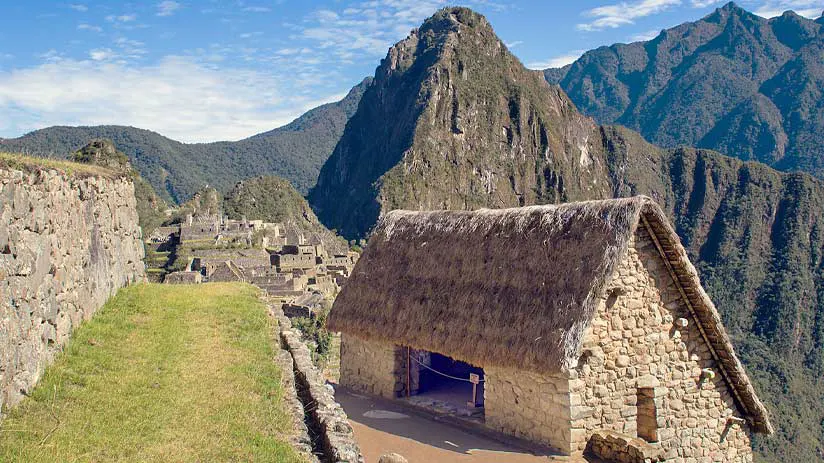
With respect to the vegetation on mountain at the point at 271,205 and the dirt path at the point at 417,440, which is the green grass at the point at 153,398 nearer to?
the dirt path at the point at 417,440

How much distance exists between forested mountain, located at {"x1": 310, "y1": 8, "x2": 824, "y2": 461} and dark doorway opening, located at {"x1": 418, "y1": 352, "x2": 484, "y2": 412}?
10194 cm

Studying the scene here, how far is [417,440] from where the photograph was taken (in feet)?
31.3

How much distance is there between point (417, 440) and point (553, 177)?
161135mm

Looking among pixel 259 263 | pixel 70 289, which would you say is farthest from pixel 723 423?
pixel 259 263

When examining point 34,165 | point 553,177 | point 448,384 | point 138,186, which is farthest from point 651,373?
point 553,177

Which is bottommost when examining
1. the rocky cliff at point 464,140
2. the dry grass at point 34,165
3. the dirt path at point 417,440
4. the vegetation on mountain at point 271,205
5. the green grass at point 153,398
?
the dirt path at point 417,440

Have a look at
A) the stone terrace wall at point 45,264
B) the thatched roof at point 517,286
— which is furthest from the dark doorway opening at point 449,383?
the stone terrace wall at point 45,264

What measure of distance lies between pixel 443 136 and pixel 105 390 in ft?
509

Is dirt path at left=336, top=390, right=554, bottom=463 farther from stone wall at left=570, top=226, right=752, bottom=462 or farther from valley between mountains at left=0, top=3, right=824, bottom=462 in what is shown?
valley between mountains at left=0, top=3, right=824, bottom=462

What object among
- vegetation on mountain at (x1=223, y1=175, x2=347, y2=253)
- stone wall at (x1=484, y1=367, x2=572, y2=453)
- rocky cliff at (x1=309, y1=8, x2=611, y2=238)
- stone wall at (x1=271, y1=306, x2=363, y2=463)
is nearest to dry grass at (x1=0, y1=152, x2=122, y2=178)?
stone wall at (x1=271, y1=306, x2=363, y2=463)

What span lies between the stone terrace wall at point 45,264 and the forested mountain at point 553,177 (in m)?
107

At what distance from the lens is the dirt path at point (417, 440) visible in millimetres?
8781

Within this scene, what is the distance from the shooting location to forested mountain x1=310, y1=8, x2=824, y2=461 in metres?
126

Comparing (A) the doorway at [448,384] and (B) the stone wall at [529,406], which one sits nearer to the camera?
(B) the stone wall at [529,406]
